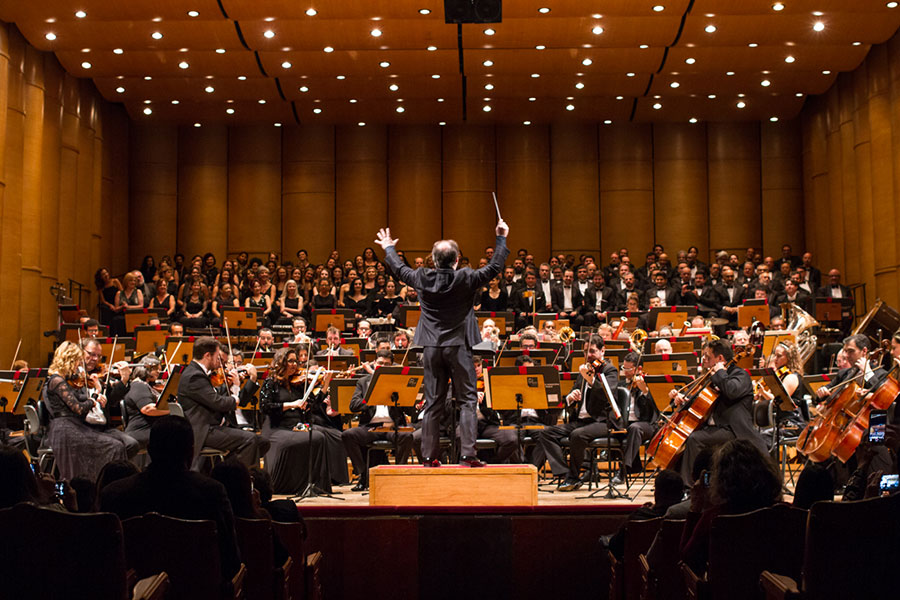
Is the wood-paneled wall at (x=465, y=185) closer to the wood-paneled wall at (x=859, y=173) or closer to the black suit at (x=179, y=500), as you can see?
the wood-paneled wall at (x=859, y=173)

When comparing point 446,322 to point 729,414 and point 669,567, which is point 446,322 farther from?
point 729,414

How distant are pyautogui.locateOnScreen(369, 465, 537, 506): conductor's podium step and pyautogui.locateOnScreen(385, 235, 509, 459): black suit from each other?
19cm

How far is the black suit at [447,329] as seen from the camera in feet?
15.8

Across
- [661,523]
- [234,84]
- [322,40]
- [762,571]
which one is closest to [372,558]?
[661,523]

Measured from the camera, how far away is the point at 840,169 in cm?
1457

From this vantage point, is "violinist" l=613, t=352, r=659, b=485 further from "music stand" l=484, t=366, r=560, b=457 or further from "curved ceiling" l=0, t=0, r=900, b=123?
"curved ceiling" l=0, t=0, r=900, b=123

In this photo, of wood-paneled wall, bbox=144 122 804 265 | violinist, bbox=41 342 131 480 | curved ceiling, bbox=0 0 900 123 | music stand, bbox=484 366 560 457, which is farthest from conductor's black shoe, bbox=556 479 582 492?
wood-paneled wall, bbox=144 122 804 265

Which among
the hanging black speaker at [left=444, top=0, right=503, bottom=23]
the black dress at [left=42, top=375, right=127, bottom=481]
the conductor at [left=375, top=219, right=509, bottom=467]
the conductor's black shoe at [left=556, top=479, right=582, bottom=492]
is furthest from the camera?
the hanging black speaker at [left=444, top=0, right=503, bottom=23]

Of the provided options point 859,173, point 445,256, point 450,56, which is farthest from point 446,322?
point 859,173

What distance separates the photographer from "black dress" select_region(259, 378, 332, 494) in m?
6.86

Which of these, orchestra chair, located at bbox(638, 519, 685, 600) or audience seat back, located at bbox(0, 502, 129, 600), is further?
orchestra chair, located at bbox(638, 519, 685, 600)

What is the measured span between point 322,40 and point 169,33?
192 cm

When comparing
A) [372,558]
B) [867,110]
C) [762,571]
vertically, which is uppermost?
[867,110]

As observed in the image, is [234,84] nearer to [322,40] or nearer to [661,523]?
[322,40]
